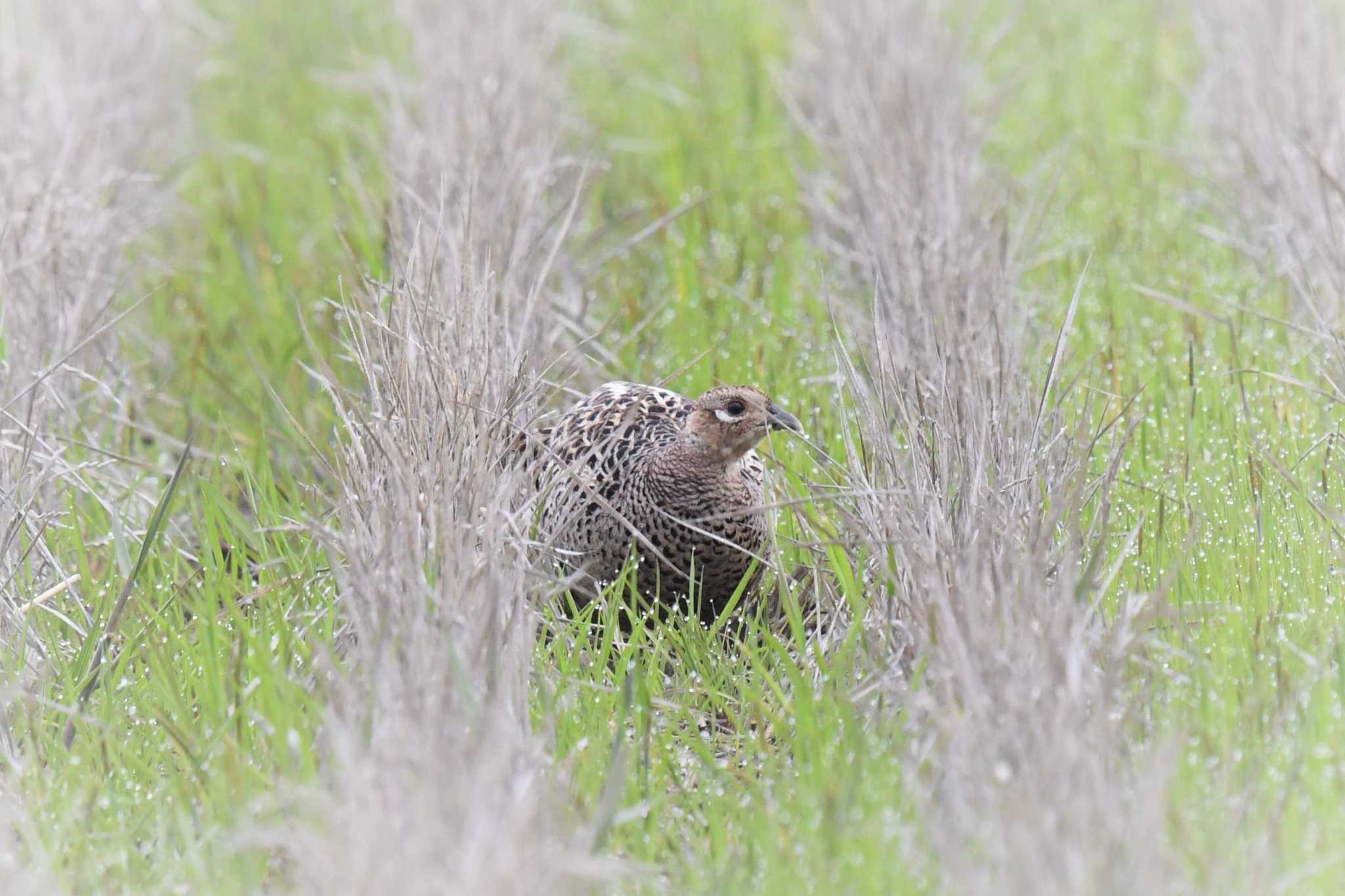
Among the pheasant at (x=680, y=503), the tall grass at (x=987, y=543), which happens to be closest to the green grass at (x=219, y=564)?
the pheasant at (x=680, y=503)

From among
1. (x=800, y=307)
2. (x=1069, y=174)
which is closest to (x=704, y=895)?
(x=800, y=307)

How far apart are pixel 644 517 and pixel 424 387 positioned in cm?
59

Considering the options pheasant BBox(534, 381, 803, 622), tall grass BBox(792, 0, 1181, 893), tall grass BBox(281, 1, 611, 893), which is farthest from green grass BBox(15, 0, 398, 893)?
tall grass BBox(792, 0, 1181, 893)

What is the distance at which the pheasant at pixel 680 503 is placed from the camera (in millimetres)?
3551

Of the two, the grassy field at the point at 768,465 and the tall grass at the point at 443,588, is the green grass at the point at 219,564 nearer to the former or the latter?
the grassy field at the point at 768,465

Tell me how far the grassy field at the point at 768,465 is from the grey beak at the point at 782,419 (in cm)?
15

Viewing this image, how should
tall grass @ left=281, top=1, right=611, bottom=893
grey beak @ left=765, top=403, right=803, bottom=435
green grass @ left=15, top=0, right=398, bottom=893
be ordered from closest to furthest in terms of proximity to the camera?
1. tall grass @ left=281, top=1, right=611, bottom=893
2. green grass @ left=15, top=0, right=398, bottom=893
3. grey beak @ left=765, top=403, right=803, bottom=435

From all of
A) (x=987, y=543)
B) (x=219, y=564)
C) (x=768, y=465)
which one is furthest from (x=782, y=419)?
(x=219, y=564)

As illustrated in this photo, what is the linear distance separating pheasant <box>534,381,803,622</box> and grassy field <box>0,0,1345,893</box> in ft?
0.43

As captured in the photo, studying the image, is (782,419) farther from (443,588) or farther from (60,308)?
(60,308)

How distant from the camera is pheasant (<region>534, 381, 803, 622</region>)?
11.6 ft

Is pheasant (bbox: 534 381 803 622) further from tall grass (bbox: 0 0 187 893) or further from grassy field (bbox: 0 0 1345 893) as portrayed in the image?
tall grass (bbox: 0 0 187 893)

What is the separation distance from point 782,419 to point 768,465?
506mm

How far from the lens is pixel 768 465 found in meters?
4.03
